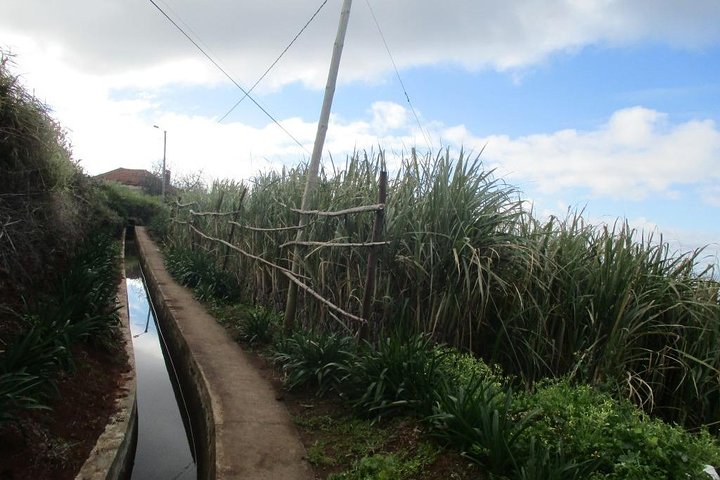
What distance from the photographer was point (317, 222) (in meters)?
6.43

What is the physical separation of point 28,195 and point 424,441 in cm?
516

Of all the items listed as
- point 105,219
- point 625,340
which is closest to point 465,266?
point 625,340

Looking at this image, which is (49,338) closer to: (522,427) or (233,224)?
(522,427)

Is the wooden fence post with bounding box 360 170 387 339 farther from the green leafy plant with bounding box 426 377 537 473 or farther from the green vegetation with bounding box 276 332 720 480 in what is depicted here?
the green leafy plant with bounding box 426 377 537 473

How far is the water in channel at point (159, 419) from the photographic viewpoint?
4.46m

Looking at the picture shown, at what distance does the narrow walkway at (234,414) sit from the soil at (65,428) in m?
0.79

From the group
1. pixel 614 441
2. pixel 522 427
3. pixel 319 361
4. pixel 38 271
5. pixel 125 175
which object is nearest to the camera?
pixel 614 441

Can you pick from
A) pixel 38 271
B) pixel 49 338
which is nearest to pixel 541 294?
pixel 49 338

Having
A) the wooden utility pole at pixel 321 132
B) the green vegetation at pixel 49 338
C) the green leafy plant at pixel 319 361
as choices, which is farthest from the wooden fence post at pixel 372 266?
the green vegetation at pixel 49 338

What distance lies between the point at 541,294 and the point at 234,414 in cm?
282

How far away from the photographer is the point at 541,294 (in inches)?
193

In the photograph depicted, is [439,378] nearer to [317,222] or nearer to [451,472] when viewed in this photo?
[451,472]

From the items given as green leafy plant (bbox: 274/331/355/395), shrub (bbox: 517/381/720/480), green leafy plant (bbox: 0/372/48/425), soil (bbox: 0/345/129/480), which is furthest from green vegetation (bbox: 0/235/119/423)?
shrub (bbox: 517/381/720/480)

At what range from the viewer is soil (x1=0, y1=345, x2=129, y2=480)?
3.00 m
